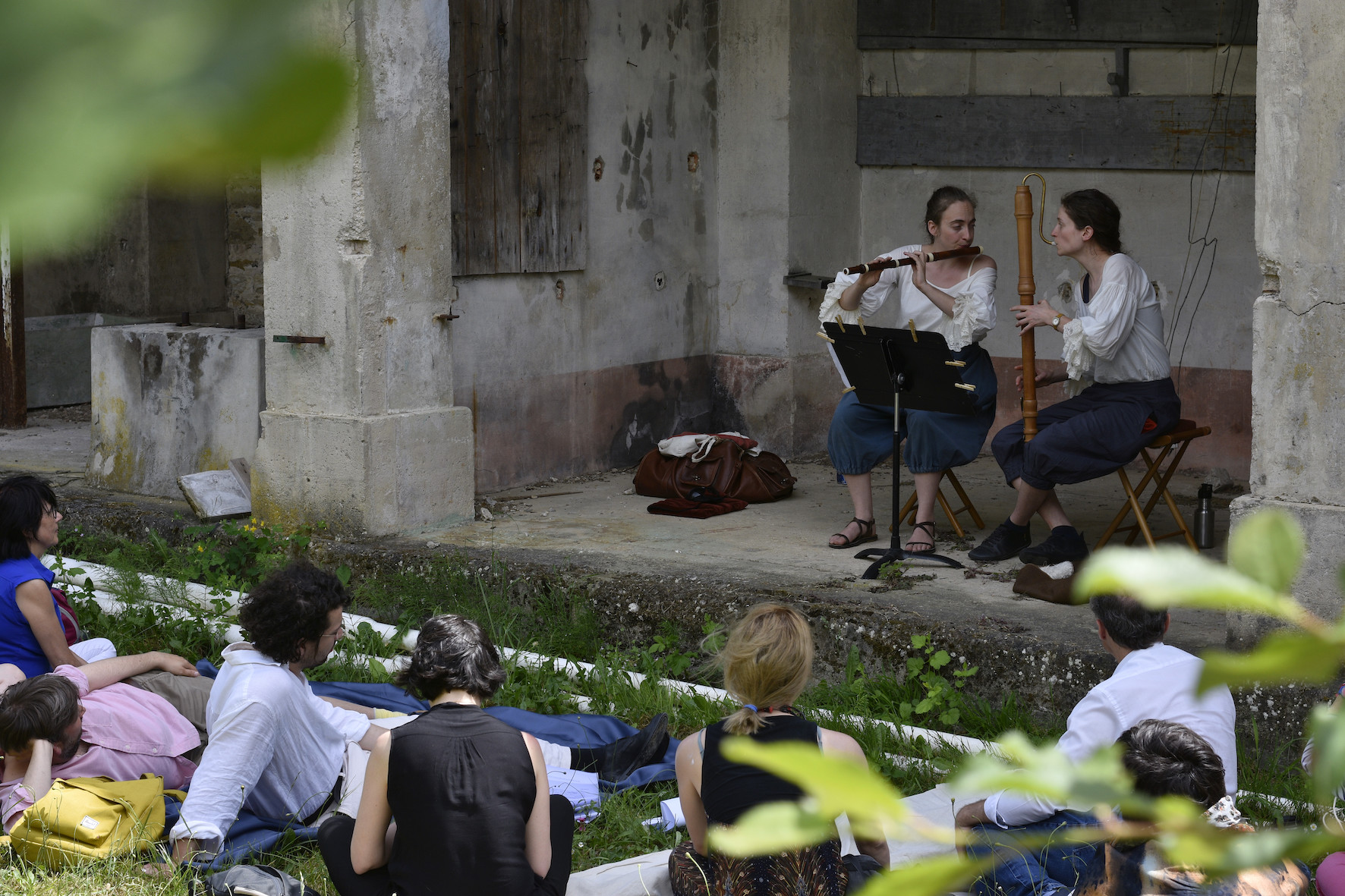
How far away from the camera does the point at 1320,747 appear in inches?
15.7

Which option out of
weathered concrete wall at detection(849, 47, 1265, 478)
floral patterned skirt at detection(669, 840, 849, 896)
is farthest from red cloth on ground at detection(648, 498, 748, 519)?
floral patterned skirt at detection(669, 840, 849, 896)

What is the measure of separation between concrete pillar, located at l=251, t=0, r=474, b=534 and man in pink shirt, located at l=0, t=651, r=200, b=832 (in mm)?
1548

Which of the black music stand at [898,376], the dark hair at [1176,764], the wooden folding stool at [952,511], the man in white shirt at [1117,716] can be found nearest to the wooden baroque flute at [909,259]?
the black music stand at [898,376]

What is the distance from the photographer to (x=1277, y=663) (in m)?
0.39

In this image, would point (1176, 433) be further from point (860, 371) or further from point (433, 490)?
point (433, 490)

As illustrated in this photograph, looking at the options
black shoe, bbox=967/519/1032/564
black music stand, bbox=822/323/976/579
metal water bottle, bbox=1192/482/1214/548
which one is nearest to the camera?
black music stand, bbox=822/323/976/579

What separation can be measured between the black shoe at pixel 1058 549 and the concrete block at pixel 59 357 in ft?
24.3

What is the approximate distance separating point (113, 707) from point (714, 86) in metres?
5.60

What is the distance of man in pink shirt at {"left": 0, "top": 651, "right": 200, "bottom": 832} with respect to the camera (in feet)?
13.0

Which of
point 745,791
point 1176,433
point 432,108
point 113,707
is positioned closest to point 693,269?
point 432,108

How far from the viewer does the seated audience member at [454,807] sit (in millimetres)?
3279

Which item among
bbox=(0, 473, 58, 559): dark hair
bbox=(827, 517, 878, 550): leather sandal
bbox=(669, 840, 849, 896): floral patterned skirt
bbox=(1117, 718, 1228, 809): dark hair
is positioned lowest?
bbox=(669, 840, 849, 896): floral patterned skirt

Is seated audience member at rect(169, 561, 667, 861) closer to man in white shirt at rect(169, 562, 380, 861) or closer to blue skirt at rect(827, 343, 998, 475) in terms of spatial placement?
man in white shirt at rect(169, 562, 380, 861)

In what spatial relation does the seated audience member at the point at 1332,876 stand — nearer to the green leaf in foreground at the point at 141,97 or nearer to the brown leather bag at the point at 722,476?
the green leaf in foreground at the point at 141,97
